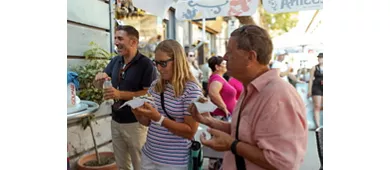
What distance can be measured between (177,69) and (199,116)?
0.46 m

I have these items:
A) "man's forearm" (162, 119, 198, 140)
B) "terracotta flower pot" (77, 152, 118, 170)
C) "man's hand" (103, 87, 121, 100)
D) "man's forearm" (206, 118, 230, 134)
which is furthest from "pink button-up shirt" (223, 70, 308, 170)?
"terracotta flower pot" (77, 152, 118, 170)

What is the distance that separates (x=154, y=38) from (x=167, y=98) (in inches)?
244

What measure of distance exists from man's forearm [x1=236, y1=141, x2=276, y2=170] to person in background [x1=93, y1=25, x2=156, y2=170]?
1.92 meters

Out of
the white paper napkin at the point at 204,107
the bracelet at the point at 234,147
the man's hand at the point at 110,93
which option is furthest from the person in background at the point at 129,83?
the bracelet at the point at 234,147

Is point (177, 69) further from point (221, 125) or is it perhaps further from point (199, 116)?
point (221, 125)

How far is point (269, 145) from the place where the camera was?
4.73 feet

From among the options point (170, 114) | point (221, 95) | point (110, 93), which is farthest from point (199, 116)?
point (221, 95)

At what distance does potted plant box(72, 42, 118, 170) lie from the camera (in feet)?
12.6

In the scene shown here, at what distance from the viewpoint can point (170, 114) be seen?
7.64 ft

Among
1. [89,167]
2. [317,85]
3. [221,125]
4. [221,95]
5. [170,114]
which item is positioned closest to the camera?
[221,125]

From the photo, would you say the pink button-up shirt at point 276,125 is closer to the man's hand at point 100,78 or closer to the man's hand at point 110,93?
the man's hand at point 110,93

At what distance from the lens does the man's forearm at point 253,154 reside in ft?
4.87
